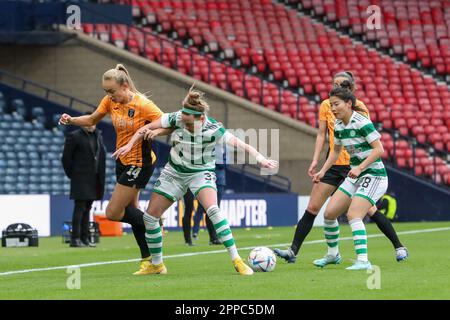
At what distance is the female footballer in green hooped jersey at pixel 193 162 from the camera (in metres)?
12.6

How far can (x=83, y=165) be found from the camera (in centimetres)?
1975

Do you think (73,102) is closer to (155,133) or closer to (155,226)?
(155,226)

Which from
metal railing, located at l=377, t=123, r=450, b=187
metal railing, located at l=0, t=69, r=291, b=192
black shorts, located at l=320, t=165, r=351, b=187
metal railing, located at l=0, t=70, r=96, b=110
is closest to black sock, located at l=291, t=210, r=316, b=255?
black shorts, located at l=320, t=165, r=351, b=187

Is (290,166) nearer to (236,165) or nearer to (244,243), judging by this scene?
(236,165)

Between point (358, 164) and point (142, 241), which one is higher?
point (358, 164)

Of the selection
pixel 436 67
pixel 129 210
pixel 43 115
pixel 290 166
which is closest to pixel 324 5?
pixel 436 67

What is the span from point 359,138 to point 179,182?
1.97 meters

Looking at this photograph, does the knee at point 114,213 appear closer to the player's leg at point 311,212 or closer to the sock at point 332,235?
the player's leg at point 311,212

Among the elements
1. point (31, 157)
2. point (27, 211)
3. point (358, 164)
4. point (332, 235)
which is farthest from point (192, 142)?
point (31, 157)

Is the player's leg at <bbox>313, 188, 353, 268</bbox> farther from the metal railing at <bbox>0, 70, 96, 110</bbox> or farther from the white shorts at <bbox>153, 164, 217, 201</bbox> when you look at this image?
the metal railing at <bbox>0, 70, 96, 110</bbox>

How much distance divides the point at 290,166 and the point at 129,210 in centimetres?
1690

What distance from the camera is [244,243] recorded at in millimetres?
19953

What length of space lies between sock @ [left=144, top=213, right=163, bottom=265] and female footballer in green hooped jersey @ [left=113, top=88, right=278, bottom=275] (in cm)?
1

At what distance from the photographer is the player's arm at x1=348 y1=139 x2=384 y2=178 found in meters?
12.9
